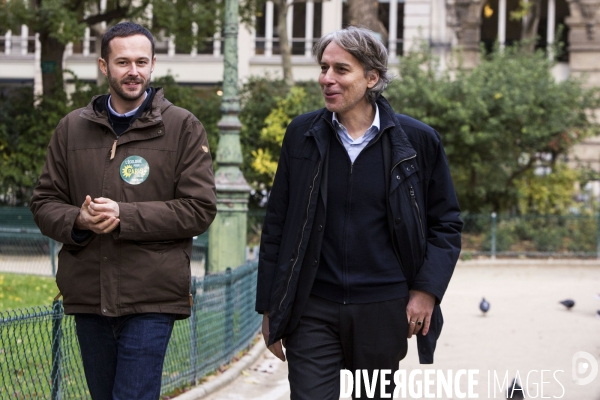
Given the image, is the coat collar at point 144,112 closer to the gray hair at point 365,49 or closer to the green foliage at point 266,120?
the gray hair at point 365,49

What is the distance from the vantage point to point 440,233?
4.25 metres

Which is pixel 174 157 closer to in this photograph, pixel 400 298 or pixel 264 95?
pixel 400 298

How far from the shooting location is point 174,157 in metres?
4.14

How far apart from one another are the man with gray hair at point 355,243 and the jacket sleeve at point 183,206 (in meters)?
0.38

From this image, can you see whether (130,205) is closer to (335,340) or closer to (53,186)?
(53,186)

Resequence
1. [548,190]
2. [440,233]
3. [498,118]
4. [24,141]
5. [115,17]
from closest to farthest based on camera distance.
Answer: [440,233] < [115,17] < [24,141] < [498,118] < [548,190]

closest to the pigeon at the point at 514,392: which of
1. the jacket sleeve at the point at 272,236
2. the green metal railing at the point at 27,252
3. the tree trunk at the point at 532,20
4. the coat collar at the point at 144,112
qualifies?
the jacket sleeve at the point at 272,236

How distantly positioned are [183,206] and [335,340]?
0.86 meters

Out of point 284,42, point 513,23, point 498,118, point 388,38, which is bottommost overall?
point 498,118

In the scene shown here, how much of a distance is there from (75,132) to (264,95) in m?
18.8

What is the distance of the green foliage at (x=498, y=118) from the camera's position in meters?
21.3

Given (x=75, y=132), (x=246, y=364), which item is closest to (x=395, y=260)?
(x=75, y=132)

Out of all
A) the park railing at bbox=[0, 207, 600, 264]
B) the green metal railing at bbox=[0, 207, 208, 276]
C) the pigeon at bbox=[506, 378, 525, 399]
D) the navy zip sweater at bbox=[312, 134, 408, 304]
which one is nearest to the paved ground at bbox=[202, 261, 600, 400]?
the pigeon at bbox=[506, 378, 525, 399]

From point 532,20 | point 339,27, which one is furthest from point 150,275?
point 339,27
